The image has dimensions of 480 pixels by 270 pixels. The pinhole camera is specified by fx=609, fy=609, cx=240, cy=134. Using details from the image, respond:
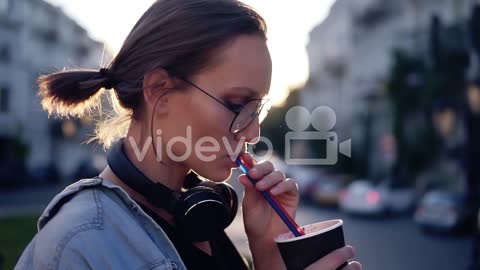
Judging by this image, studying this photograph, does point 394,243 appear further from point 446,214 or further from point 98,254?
point 98,254

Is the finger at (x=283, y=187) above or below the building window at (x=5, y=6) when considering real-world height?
below

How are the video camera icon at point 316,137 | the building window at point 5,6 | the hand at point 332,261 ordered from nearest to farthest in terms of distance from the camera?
the hand at point 332,261
the video camera icon at point 316,137
the building window at point 5,6

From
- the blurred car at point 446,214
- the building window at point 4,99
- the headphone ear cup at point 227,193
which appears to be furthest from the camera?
the building window at point 4,99

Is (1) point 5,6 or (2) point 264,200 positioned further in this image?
(1) point 5,6

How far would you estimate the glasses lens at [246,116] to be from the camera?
1.53m

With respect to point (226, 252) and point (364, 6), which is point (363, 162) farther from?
point (226, 252)

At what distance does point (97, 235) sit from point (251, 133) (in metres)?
0.52

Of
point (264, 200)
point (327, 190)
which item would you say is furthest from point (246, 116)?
point (327, 190)

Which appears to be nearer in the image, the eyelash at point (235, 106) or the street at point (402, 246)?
the eyelash at point (235, 106)

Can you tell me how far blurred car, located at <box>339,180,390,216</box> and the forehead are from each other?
60.8ft

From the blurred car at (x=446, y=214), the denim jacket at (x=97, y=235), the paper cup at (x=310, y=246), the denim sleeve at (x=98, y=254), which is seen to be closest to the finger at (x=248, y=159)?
the paper cup at (x=310, y=246)

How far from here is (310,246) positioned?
1.47 metres

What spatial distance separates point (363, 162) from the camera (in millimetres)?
35156

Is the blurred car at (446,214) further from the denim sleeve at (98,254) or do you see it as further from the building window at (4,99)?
the building window at (4,99)
